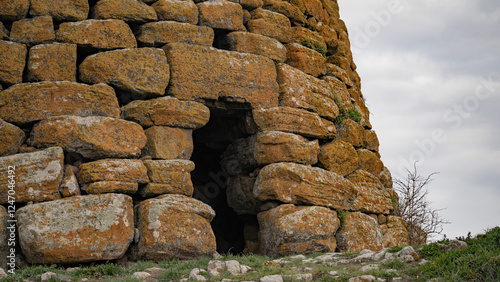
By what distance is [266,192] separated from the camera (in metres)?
6.78

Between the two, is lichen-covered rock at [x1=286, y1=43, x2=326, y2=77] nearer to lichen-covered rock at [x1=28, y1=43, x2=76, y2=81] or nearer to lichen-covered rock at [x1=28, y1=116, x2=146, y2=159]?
lichen-covered rock at [x1=28, y1=116, x2=146, y2=159]

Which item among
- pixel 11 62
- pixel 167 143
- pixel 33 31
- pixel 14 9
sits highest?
pixel 14 9

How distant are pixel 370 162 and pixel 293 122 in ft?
6.31

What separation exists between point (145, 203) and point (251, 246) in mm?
1926

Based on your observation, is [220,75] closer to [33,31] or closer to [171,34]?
[171,34]

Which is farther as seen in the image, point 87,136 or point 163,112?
point 163,112

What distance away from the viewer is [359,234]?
287 inches

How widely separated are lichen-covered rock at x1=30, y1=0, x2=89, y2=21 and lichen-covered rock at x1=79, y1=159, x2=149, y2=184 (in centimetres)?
190

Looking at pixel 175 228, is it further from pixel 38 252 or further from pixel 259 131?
pixel 259 131

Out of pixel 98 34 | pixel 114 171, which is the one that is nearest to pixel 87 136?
pixel 114 171

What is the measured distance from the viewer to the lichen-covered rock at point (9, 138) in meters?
5.75

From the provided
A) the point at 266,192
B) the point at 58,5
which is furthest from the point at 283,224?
the point at 58,5

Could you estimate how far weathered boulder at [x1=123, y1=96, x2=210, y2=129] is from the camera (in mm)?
6371

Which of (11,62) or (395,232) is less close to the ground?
(11,62)
